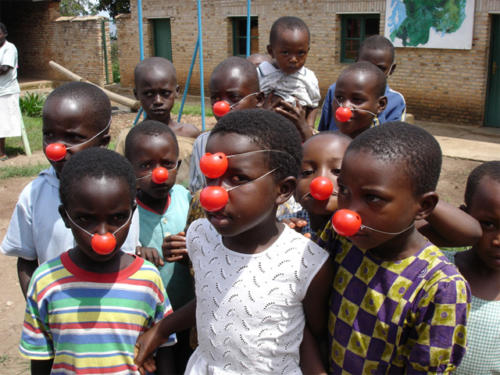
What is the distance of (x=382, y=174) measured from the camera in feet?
5.09

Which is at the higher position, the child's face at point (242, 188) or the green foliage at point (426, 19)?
the green foliage at point (426, 19)

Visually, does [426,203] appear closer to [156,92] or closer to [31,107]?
[156,92]

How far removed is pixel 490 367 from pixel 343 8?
1131 cm

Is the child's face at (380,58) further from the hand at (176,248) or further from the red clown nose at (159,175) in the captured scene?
the hand at (176,248)

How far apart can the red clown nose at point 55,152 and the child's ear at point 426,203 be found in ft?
4.81

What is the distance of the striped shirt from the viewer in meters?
1.86

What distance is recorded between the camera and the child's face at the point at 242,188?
1.71m

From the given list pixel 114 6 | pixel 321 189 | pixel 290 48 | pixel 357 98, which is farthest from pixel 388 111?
pixel 114 6

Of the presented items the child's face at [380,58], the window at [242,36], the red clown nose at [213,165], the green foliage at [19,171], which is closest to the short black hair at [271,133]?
the red clown nose at [213,165]

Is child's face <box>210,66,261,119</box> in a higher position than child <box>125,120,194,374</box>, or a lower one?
higher

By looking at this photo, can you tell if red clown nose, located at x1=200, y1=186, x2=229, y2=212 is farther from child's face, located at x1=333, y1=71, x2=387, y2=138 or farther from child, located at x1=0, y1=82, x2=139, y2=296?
child's face, located at x1=333, y1=71, x2=387, y2=138

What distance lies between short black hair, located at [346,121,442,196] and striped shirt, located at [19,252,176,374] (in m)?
0.99

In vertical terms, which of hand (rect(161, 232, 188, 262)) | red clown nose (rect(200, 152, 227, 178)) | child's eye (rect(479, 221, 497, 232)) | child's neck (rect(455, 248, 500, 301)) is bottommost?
child's neck (rect(455, 248, 500, 301))

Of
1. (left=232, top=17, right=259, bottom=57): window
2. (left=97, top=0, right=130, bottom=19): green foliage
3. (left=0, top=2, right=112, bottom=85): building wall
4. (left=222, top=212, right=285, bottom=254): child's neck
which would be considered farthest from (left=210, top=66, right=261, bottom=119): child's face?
(left=97, top=0, right=130, bottom=19): green foliage
